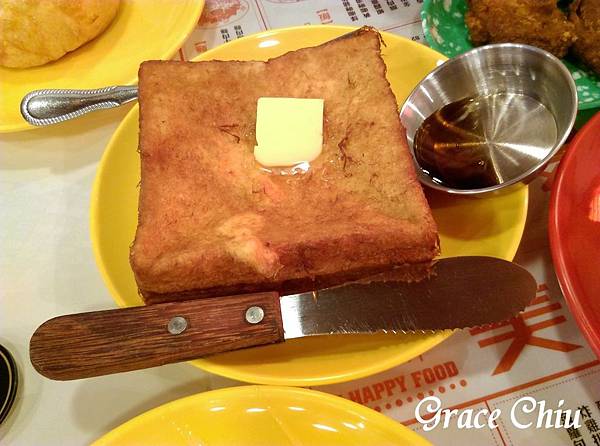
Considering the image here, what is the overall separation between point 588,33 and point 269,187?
4.64ft

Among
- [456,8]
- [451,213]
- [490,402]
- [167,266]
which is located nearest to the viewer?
[167,266]

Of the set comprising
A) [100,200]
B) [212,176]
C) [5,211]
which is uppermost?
[212,176]

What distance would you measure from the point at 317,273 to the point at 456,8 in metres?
1.49

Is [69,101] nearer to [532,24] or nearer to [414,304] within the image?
[414,304]

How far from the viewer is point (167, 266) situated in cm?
114

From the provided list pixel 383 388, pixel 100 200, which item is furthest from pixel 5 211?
pixel 383 388

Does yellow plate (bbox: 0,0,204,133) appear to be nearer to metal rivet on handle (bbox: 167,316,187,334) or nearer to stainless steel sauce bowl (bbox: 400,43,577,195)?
stainless steel sauce bowl (bbox: 400,43,577,195)

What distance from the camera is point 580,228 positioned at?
1.34m

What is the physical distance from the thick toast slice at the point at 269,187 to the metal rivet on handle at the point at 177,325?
0.11m

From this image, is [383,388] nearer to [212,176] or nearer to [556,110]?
[212,176]

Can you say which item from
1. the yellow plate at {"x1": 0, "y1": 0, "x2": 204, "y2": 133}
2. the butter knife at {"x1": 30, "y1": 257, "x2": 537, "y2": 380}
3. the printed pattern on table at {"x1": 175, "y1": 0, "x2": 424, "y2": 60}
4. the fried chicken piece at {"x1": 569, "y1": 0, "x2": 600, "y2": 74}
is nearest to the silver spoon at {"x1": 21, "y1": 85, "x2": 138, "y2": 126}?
the yellow plate at {"x1": 0, "y1": 0, "x2": 204, "y2": 133}

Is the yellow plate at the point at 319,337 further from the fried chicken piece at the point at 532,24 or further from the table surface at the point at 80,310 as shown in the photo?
the fried chicken piece at the point at 532,24

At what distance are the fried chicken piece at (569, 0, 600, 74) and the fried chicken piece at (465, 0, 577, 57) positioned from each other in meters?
0.03

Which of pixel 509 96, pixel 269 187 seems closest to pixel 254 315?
pixel 269 187
